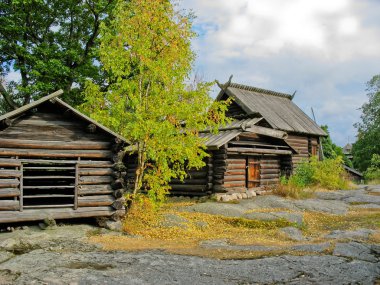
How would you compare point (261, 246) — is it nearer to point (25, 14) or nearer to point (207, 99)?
point (207, 99)

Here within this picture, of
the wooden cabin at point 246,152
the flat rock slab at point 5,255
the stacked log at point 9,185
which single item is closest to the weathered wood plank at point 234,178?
the wooden cabin at point 246,152

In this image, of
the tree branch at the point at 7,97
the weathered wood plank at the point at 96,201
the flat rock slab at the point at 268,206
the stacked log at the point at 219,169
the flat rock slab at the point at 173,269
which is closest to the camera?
the flat rock slab at the point at 173,269

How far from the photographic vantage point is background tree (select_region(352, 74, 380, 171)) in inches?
1886

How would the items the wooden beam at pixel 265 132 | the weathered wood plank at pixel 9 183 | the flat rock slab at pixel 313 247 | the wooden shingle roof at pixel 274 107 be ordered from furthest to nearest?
the wooden shingle roof at pixel 274 107, the wooden beam at pixel 265 132, the weathered wood plank at pixel 9 183, the flat rock slab at pixel 313 247

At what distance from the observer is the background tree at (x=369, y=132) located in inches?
1886

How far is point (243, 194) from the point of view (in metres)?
21.2

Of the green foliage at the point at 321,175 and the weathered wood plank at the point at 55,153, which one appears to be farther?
the green foliage at the point at 321,175

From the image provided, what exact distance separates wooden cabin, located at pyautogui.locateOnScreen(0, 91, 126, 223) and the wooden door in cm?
1058

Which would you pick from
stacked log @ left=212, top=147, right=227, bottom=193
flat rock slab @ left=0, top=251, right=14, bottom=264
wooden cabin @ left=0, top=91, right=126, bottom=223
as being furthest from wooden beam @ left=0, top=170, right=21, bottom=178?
stacked log @ left=212, top=147, right=227, bottom=193

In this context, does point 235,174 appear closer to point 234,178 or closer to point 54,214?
point 234,178

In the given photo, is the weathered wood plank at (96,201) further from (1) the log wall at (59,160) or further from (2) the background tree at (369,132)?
(2) the background tree at (369,132)

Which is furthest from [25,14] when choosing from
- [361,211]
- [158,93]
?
[361,211]

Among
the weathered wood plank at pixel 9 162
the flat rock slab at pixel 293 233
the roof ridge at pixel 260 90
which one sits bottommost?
the flat rock slab at pixel 293 233

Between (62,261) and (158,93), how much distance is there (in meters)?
7.21
